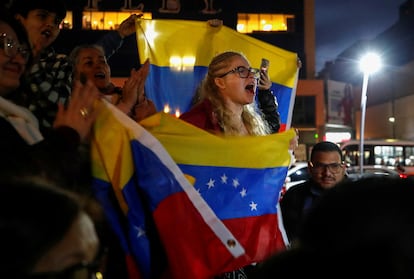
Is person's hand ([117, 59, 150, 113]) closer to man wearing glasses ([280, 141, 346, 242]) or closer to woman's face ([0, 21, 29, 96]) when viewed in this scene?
woman's face ([0, 21, 29, 96])

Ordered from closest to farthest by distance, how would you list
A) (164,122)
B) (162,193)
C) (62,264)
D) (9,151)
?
(62,264), (9,151), (162,193), (164,122)

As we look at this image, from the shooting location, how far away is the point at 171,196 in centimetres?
252

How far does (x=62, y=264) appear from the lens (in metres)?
1.18

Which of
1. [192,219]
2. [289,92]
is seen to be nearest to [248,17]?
[289,92]

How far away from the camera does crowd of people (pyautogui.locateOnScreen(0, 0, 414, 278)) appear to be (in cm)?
107

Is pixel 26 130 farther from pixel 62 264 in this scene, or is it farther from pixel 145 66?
pixel 62 264

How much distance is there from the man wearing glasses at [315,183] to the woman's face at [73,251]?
105 inches

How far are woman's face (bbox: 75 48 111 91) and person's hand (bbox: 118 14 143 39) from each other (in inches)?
16.6

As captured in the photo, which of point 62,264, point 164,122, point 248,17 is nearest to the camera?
point 62,264

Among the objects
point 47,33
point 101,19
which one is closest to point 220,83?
point 47,33

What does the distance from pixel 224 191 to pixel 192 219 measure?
1.28ft

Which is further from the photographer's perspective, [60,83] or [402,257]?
[60,83]

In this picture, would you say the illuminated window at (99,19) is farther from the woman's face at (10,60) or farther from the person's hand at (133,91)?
the woman's face at (10,60)

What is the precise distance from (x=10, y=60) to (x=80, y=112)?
0.53m
